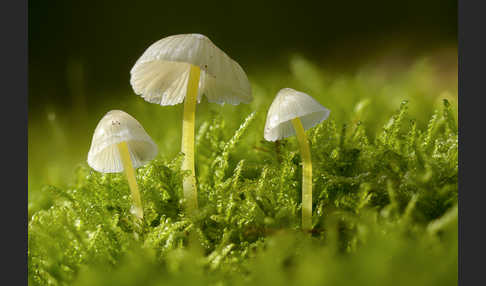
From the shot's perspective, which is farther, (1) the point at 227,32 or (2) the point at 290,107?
(1) the point at 227,32

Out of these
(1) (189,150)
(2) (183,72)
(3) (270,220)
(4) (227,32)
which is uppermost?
(4) (227,32)

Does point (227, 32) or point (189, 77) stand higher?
point (227, 32)

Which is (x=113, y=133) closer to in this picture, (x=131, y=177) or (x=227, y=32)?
(x=131, y=177)

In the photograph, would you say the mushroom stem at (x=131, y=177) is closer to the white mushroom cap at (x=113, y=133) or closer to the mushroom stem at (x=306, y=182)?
the white mushroom cap at (x=113, y=133)

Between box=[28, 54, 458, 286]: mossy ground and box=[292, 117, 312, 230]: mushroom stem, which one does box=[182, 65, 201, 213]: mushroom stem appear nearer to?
box=[28, 54, 458, 286]: mossy ground

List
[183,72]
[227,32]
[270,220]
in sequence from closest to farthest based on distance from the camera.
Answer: [270,220] < [183,72] < [227,32]

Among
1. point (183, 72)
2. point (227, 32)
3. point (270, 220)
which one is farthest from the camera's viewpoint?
point (227, 32)

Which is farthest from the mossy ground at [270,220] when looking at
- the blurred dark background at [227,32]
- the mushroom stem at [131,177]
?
the blurred dark background at [227,32]

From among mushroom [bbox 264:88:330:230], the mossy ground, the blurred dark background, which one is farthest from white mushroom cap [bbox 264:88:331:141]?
the blurred dark background

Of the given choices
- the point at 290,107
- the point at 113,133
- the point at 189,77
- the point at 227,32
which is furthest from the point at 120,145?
the point at 227,32
